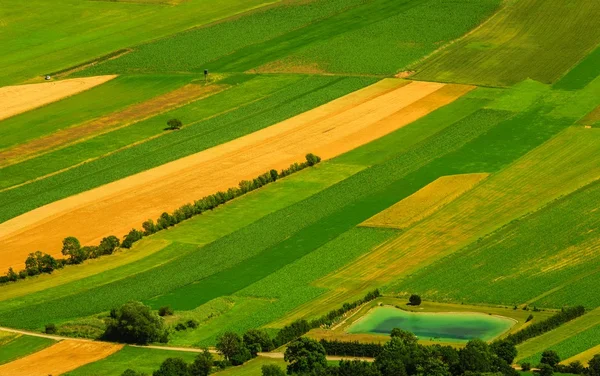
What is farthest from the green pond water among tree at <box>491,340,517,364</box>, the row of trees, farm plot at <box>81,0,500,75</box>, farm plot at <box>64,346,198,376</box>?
farm plot at <box>81,0,500,75</box>

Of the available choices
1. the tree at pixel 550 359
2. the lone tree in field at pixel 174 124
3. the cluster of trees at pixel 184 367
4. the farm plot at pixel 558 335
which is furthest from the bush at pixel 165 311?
the lone tree in field at pixel 174 124

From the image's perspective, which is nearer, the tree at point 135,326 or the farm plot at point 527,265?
the tree at point 135,326

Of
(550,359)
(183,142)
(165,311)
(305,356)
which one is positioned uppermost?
(183,142)

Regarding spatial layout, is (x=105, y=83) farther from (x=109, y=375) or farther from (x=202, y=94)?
(x=109, y=375)

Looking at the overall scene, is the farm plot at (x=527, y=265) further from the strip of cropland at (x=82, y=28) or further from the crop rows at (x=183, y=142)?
the strip of cropland at (x=82, y=28)

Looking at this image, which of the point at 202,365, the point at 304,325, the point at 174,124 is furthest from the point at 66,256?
the point at 174,124

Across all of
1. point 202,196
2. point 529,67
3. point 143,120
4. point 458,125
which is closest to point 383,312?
point 202,196

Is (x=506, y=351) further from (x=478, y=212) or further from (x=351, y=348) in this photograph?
(x=478, y=212)
